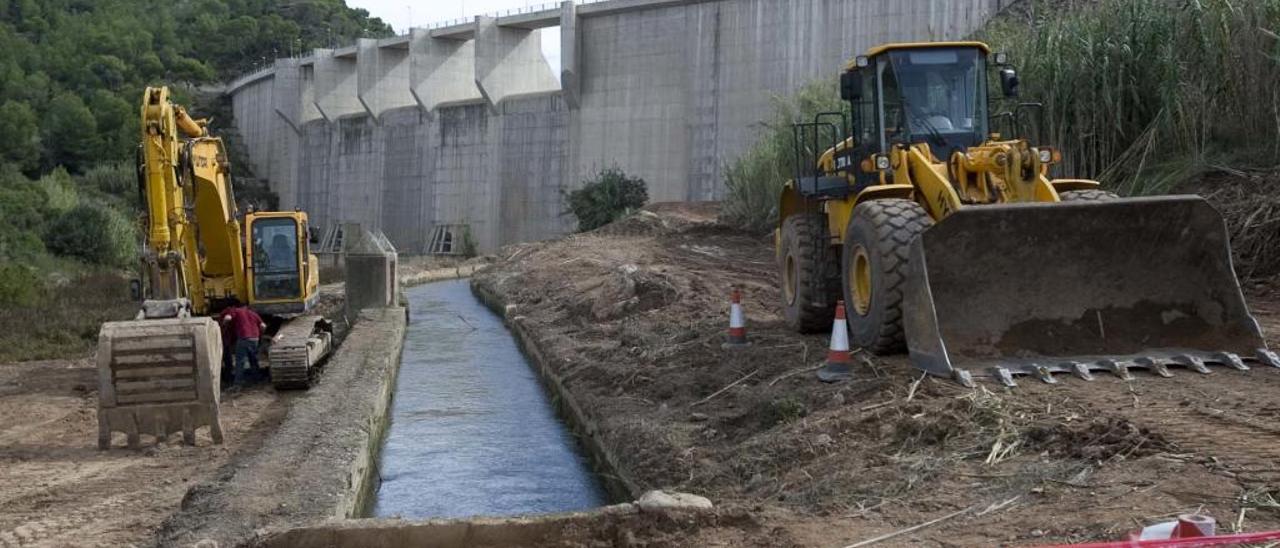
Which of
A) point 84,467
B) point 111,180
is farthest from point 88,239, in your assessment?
point 84,467

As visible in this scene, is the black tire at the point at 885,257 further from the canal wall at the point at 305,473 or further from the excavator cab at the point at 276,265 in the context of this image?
the excavator cab at the point at 276,265

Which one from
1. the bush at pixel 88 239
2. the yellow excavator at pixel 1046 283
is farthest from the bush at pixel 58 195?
the yellow excavator at pixel 1046 283

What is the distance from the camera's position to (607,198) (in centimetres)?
4247

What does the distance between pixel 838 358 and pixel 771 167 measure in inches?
733

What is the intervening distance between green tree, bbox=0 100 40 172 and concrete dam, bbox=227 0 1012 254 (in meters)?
13.3

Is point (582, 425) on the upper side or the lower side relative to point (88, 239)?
lower

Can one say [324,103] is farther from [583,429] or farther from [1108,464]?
[1108,464]

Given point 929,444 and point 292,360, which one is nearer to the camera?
point 929,444

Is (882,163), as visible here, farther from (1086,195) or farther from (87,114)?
(87,114)

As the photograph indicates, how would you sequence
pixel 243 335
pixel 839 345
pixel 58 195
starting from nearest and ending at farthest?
1. pixel 839 345
2. pixel 243 335
3. pixel 58 195

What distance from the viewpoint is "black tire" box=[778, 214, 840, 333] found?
11.9 metres

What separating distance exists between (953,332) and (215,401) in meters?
6.65

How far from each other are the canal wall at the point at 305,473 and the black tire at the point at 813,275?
4408 mm

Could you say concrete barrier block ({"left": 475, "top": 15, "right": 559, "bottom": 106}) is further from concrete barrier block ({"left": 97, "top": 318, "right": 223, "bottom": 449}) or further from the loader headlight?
the loader headlight
